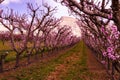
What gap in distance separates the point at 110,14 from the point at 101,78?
14.0m

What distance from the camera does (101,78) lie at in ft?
67.1

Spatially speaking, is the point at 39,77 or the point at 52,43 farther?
the point at 52,43

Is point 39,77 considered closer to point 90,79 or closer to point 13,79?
point 13,79

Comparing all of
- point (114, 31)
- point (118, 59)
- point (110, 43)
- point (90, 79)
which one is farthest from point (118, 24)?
point (90, 79)

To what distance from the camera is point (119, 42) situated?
31.6 feet

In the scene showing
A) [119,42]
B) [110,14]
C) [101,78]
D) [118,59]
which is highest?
[110,14]

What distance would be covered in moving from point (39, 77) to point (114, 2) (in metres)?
13.7

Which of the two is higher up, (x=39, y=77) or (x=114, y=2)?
(x=114, y=2)

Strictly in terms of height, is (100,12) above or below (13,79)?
above

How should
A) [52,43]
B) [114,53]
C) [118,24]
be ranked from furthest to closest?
[52,43], [114,53], [118,24]

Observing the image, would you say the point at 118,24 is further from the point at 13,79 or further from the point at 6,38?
the point at 6,38

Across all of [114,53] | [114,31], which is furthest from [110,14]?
[114,53]

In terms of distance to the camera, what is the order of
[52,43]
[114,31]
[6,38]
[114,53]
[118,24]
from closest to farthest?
1. [118,24]
2. [114,31]
3. [114,53]
4. [52,43]
5. [6,38]

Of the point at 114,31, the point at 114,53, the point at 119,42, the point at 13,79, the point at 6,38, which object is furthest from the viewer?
the point at 6,38
